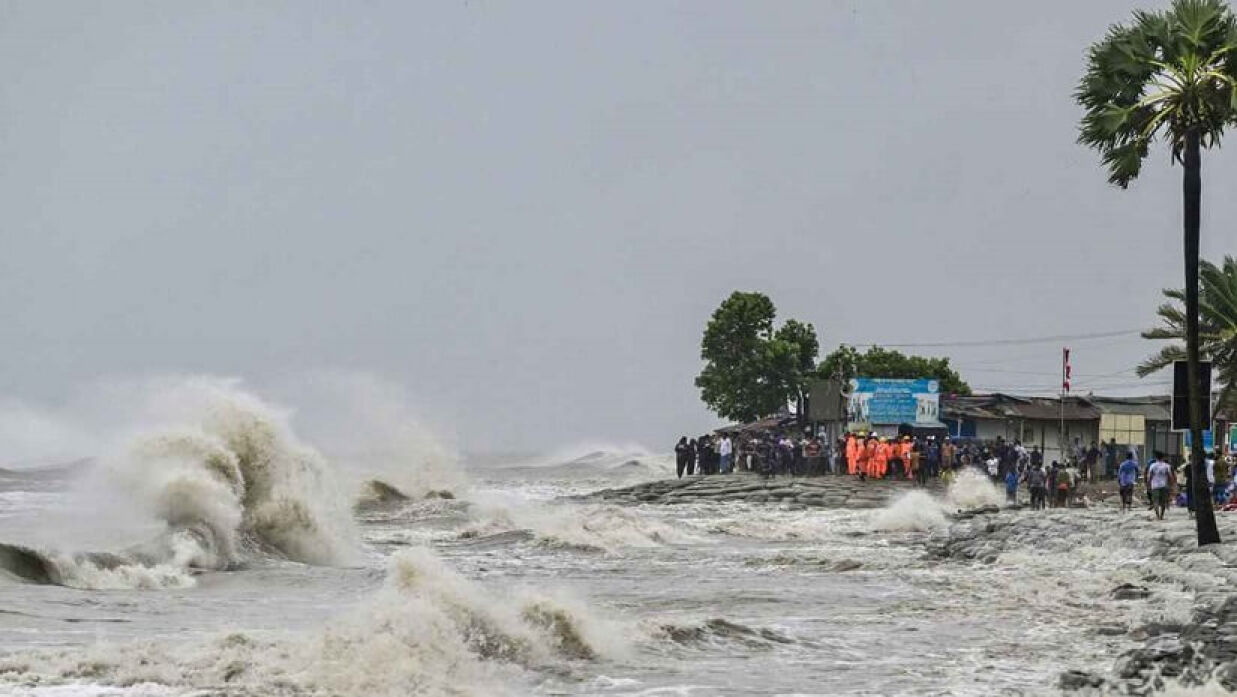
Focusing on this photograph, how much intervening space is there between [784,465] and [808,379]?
2627 cm

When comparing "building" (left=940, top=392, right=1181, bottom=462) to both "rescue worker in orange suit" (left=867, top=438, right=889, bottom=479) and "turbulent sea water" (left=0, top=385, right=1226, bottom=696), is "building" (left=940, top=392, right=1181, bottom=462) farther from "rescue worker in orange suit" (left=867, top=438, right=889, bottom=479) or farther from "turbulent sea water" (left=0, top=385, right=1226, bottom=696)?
"turbulent sea water" (left=0, top=385, right=1226, bottom=696)

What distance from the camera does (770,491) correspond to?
4181 centimetres

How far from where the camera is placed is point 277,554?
25297mm

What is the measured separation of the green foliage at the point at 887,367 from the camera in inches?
3076

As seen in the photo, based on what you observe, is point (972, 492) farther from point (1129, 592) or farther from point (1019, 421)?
point (1129, 592)

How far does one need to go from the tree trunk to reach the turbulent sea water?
2.99 ft

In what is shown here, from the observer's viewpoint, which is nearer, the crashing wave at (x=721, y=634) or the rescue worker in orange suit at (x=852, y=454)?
the crashing wave at (x=721, y=634)

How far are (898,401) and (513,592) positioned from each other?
40.3 m

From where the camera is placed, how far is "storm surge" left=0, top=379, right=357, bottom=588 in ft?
76.2

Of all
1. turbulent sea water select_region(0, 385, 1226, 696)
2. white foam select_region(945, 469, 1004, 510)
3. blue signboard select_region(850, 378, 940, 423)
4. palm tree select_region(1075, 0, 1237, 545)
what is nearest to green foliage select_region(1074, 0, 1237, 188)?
palm tree select_region(1075, 0, 1237, 545)

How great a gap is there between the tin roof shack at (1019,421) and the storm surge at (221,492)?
30.5m

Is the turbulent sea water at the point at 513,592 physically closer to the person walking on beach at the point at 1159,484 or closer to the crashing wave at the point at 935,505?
the crashing wave at the point at 935,505

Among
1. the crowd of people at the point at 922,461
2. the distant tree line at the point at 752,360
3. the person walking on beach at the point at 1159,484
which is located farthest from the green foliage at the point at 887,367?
the person walking on beach at the point at 1159,484

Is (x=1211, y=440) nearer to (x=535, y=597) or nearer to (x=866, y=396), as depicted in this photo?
(x=866, y=396)
